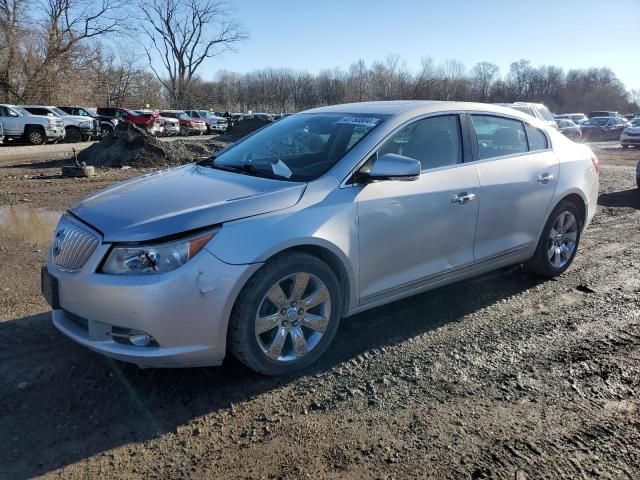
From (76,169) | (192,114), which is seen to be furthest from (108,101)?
(76,169)

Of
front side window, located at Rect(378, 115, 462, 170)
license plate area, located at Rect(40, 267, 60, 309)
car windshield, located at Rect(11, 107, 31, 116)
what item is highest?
car windshield, located at Rect(11, 107, 31, 116)

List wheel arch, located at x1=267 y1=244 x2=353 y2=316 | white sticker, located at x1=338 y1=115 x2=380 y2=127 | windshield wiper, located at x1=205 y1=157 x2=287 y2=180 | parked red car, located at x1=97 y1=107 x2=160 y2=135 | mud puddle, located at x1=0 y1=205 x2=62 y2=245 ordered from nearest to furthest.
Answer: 1. wheel arch, located at x1=267 y1=244 x2=353 y2=316
2. windshield wiper, located at x1=205 y1=157 x2=287 y2=180
3. white sticker, located at x1=338 y1=115 x2=380 y2=127
4. mud puddle, located at x1=0 y1=205 x2=62 y2=245
5. parked red car, located at x1=97 y1=107 x2=160 y2=135

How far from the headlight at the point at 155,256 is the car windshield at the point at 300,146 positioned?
93cm

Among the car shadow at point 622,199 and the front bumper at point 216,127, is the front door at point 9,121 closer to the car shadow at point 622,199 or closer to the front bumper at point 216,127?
the front bumper at point 216,127

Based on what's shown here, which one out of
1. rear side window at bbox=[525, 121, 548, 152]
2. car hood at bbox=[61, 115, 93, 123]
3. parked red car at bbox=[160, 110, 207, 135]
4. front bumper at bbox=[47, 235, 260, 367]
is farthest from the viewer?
parked red car at bbox=[160, 110, 207, 135]

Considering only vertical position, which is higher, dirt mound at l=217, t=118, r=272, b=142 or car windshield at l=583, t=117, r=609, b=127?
car windshield at l=583, t=117, r=609, b=127

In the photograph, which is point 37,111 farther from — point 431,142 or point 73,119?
point 431,142

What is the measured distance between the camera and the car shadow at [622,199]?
9578mm

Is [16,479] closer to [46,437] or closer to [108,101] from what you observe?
[46,437]

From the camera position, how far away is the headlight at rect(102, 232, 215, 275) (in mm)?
2850

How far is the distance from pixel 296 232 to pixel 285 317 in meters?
0.54

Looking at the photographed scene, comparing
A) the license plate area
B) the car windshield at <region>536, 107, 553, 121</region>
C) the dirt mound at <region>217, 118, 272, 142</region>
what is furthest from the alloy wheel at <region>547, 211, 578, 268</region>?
the dirt mound at <region>217, 118, 272, 142</region>

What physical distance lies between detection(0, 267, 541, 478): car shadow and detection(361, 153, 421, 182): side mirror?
121 cm

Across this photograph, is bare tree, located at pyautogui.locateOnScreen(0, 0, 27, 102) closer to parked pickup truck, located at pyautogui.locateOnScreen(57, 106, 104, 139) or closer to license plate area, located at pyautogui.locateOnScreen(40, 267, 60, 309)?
parked pickup truck, located at pyautogui.locateOnScreen(57, 106, 104, 139)
